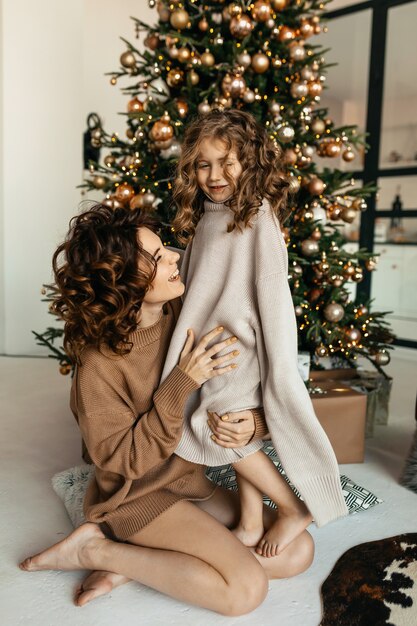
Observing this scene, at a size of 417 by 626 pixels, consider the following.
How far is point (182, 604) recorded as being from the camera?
4.68 feet

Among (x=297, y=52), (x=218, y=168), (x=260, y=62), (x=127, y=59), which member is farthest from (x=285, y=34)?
(x=218, y=168)

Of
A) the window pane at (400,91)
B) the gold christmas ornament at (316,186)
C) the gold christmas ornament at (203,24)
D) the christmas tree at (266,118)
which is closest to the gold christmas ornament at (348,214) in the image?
the christmas tree at (266,118)

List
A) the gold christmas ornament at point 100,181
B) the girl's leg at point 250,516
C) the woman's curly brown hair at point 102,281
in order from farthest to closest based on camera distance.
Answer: the gold christmas ornament at point 100,181 → the girl's leg at point 250,516 → the woman's curly brown hair at point 102,281

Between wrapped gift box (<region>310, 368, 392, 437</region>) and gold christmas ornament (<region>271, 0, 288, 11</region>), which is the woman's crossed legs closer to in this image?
wrapped gift box (<region>310, 368, 392, 437</region>)

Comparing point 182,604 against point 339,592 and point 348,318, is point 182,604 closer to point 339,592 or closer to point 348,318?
point 339,592

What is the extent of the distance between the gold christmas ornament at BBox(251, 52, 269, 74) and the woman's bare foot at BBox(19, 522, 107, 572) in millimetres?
1807

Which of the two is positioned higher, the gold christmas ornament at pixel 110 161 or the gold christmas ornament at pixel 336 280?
the gold christmas ornament at pixel 110 161

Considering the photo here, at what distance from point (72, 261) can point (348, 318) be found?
1.54 m

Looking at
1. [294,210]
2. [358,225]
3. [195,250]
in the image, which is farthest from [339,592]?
[358,225]

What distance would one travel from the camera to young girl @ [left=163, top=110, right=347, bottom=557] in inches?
55.5

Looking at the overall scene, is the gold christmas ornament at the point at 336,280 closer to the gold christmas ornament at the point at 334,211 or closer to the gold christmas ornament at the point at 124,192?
the gold christmas ornament at the point at 334,211

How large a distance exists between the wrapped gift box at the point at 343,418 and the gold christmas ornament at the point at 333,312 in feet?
0.95

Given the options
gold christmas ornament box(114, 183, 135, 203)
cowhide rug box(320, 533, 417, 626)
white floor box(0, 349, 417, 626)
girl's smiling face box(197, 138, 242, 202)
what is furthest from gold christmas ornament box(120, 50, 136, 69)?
cowhide rug box(320, 533, 417, 626)

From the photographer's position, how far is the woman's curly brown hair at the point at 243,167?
4.75 ft
